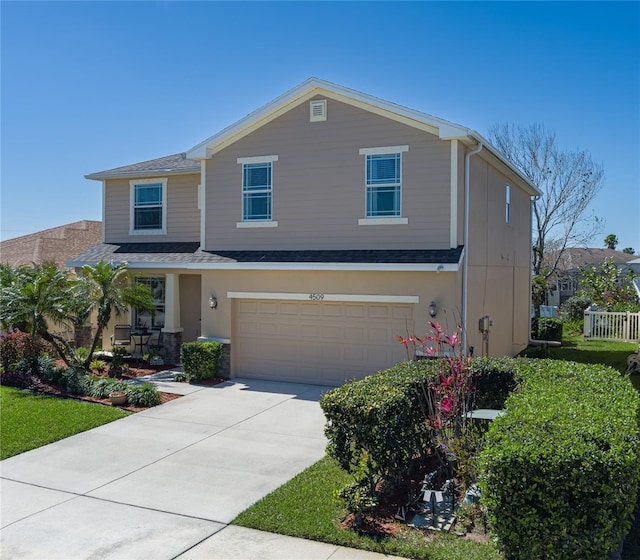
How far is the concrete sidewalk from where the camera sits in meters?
6.07

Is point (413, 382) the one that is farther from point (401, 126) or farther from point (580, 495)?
point (401, 126)

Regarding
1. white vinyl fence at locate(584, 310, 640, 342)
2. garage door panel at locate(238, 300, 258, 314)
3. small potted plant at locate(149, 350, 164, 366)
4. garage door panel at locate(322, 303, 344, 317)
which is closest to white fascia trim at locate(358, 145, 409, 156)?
garage door panel at locate(322, 303, 344, 317)

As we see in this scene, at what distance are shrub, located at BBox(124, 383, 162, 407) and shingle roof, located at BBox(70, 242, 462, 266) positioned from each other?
380 cm

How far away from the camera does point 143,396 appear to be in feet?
40.0

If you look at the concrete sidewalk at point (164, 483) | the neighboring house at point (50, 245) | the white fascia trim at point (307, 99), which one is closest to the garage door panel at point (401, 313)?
the concrete sidewalk at point (164, 483)

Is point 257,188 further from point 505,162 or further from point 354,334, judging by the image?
point 505,162

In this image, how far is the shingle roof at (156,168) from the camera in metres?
17.4

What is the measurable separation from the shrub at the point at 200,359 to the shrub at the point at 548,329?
46.1ft

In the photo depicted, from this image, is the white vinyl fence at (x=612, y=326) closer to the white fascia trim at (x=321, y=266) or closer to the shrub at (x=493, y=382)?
the white fascia trim at (x=321, y=266)

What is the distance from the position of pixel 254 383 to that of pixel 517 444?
1004cm

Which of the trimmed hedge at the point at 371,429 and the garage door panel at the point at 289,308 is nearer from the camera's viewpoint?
the trimmed hedge at the point at 371,429

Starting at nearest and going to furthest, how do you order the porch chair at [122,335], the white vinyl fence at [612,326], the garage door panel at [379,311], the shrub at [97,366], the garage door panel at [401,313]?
the garage door panel at [401,313] < the garage door panel at [379,311] < the shrub at [97,366] < the porch chair at [122,335] < the white vinyl fence at [612,326]

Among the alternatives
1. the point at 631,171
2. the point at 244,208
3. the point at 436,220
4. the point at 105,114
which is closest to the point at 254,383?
the point at 244,208

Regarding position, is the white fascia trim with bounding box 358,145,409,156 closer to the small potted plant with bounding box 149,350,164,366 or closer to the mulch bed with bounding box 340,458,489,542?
the small potted plant with bounding box 149,350,164,366
